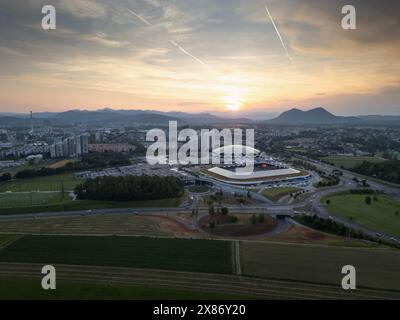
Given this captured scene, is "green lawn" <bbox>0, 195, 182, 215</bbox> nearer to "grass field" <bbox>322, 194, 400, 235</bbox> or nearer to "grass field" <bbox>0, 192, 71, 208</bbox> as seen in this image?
"grass field" <bbox>0, 192, 71, 208</bbox>

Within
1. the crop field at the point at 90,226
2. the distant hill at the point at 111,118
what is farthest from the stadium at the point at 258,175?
the distant hill at the point at 111,118

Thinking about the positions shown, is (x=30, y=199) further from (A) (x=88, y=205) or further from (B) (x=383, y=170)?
(B) (x=383, y=170)

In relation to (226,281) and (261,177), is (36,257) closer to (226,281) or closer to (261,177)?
(226,281)

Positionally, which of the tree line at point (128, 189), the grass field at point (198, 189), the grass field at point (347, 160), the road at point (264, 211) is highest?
the grass field at point (347, 160)

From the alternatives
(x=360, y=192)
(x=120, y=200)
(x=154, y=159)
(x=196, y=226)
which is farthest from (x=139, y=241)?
(x=154, y=159)

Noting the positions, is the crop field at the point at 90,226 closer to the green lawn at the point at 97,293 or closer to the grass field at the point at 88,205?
the grass field at the point at 88,205

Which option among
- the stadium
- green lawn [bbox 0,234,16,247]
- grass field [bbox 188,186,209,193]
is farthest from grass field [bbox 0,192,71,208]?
the stadium
